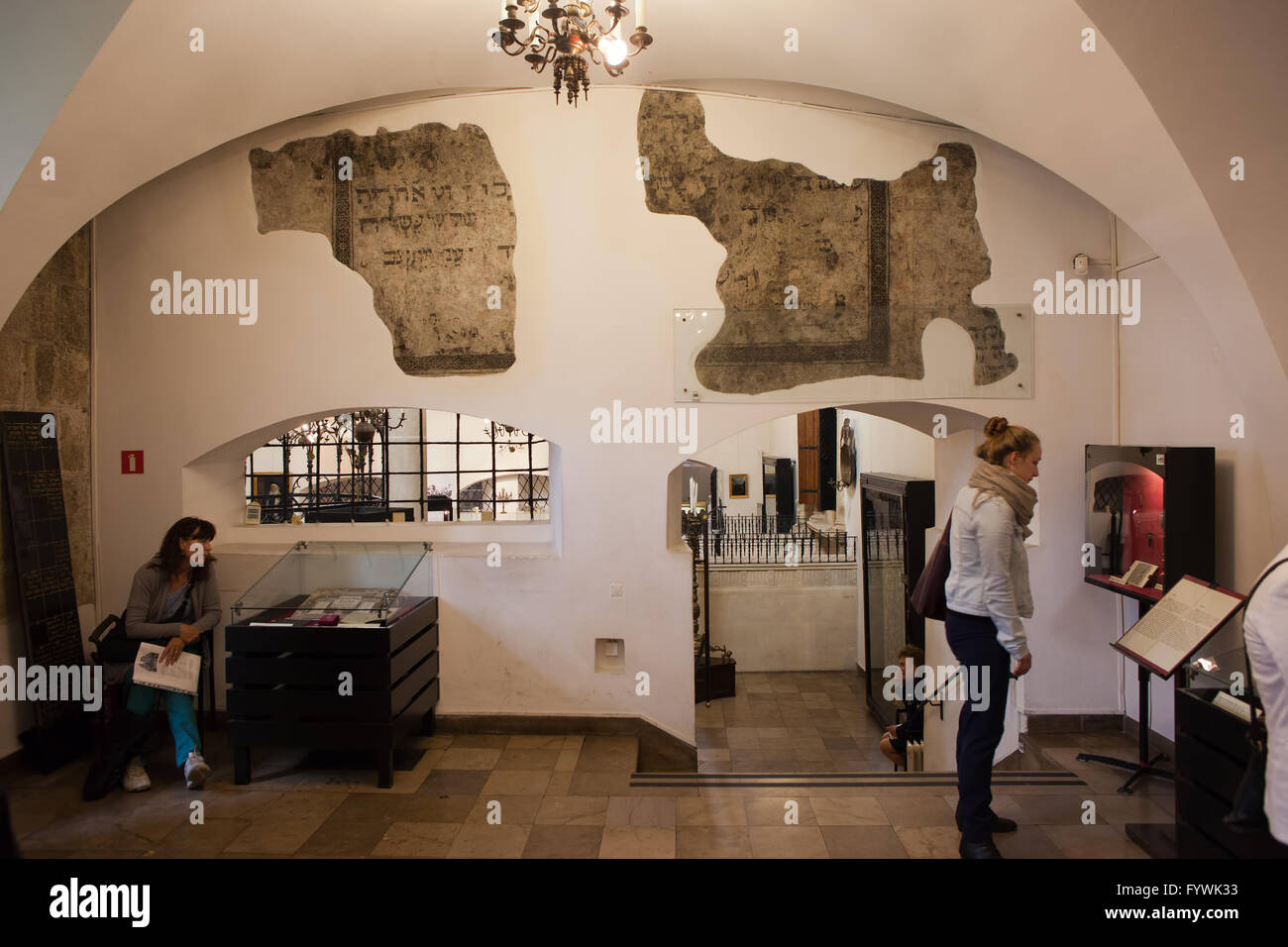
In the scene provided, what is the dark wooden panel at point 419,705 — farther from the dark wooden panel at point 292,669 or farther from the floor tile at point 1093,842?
the floor tile at point 1093,842

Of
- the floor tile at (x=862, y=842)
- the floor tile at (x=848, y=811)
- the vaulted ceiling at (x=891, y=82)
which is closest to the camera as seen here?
the vaulted ceiling at (x=891, y=82)

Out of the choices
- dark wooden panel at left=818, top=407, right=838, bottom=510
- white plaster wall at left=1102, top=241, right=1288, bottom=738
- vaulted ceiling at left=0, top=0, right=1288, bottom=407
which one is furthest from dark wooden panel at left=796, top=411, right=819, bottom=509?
vaulted ceiling at left=0, top=0, right=1288, bottom=407

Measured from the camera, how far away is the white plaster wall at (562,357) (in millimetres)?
6074

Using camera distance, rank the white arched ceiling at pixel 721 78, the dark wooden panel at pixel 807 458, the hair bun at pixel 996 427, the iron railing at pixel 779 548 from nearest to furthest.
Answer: the hair bun at pixel 996 427 → the white arched ceiling at pixel 721 78 → the iron railing at pixel 779 548 → the dark wooden panel at pixel 807 458

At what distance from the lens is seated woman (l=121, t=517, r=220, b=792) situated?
4.95 meters

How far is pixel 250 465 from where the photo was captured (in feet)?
24.1

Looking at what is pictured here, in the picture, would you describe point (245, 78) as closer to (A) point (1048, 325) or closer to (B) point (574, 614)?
(B) point (574, 614)

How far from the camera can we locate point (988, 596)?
142 inches

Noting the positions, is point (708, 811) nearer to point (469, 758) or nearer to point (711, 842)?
point (711, 842)

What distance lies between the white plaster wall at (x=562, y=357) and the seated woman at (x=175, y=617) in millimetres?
1239

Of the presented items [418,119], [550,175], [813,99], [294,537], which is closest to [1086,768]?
[813,99]

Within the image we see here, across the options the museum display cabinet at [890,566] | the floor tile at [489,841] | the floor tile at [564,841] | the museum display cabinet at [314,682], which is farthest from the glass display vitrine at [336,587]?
the museum display cabinet at [890,566]

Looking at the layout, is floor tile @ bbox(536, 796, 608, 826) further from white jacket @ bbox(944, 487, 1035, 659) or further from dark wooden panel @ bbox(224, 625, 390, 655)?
white jacket @ bbox(944, 487, 1035, 659)

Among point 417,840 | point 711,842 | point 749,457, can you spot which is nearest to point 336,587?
point 417,840
